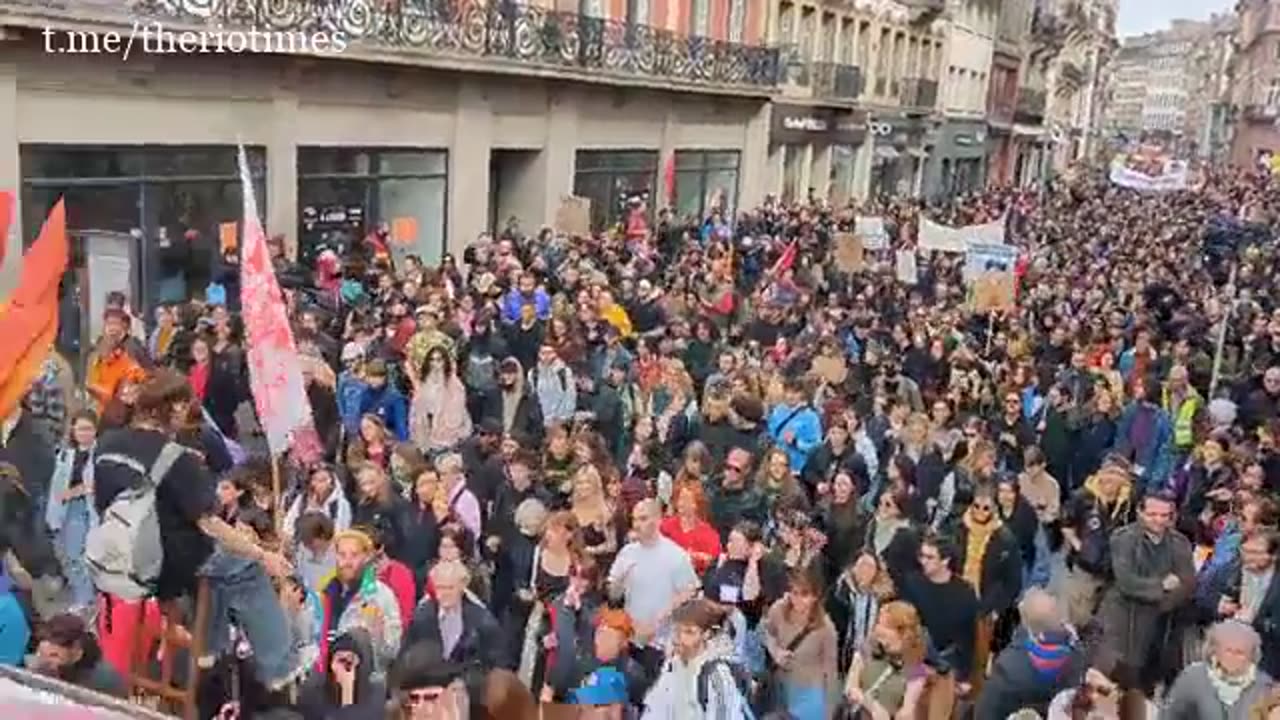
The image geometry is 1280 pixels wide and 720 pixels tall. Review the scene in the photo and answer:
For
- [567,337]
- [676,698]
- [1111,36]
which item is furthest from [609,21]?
[1111,36]

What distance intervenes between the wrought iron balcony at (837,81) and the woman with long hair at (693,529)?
98.3ft

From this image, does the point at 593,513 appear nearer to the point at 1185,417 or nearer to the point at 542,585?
the point at 542,585

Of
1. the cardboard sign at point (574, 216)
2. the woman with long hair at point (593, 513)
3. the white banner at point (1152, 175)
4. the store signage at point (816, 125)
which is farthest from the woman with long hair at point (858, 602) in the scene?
the store signage at point (816, 125)

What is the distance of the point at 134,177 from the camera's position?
52.1 ft

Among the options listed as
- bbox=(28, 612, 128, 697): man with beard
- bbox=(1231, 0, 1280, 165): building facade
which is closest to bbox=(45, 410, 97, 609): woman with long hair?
bbox=(28, 612, 128, 697): man with beard

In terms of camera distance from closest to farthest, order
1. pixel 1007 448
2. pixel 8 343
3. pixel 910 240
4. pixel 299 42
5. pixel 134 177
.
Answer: pixel 8 343
pixel 1007 448
pixel 134 177
pixel 299 42
pixel 910 240

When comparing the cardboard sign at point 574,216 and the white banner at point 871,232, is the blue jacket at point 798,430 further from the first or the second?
the cardboard sign at point 574,216

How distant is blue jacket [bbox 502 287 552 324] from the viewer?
13.0 meters

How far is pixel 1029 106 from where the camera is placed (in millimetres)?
70000

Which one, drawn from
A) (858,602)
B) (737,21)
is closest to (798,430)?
(858,602)

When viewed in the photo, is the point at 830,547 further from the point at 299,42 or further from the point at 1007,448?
the point at 299,42

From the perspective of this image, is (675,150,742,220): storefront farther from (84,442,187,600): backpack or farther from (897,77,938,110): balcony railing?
(84,442,187,600): backpack

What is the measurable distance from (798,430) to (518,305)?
4164 millimetres

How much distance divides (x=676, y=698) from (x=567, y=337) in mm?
6156
